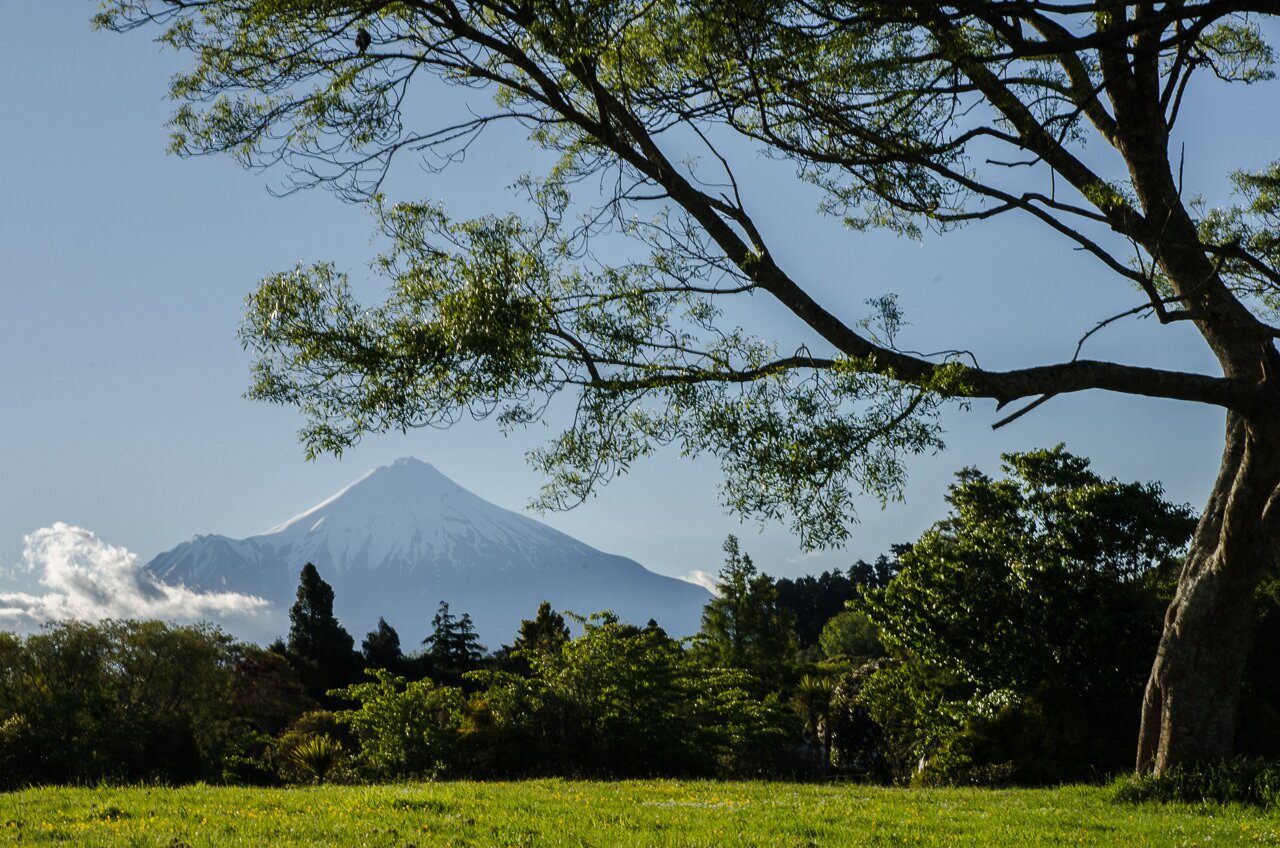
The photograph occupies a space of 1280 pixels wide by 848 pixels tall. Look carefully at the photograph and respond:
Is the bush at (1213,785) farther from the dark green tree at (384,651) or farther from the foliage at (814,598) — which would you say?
the foliage at (814,598)

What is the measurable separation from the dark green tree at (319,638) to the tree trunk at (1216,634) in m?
43.6

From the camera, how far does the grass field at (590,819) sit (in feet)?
25.6

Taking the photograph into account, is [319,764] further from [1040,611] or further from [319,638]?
[319,638]

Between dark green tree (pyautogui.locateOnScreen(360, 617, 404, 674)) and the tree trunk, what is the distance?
41888 mm

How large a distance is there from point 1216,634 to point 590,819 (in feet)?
23.0

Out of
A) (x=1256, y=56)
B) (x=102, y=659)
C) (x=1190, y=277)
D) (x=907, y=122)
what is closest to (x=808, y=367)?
(x=907, y=122)

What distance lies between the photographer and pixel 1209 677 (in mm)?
11172

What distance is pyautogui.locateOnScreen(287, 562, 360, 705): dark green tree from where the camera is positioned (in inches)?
1964

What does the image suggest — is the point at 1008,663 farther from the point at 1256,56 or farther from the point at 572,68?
the point at 572,68

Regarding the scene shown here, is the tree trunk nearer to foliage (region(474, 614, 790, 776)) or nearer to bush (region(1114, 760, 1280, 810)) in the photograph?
bush (region(1114, 760, 1280, 810))

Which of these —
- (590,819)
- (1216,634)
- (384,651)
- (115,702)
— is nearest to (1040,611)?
(1216,634)

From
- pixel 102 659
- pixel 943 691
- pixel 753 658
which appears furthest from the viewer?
pixel 753 658

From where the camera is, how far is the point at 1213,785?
34.9 ft

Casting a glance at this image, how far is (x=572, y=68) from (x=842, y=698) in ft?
63.2
